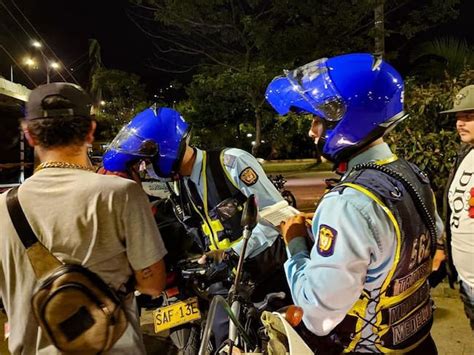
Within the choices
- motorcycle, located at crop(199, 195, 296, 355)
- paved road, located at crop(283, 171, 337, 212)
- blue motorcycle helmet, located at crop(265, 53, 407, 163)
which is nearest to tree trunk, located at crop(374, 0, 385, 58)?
paved road, located at crop(283, 171, 337, 212)

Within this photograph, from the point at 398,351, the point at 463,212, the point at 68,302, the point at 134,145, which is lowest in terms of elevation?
the point at 398,351

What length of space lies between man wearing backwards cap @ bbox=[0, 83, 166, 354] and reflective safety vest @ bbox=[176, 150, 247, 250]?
1.39 meters

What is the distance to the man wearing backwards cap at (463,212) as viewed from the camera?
9.93 ft

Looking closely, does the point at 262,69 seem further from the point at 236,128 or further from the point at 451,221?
the point at 451,221

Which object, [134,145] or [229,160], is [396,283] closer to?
[229,160]

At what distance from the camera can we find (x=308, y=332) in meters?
1.83

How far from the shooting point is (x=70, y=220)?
5.66 feet

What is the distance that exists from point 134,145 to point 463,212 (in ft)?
7.52

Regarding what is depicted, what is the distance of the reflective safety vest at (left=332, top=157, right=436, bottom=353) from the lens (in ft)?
5.49

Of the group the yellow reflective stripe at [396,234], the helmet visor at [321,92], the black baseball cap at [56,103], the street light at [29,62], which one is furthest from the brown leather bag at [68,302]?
the street light at [29,62]

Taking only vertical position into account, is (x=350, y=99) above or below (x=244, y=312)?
above

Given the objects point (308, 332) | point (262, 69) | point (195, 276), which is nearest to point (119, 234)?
point (308, 332)

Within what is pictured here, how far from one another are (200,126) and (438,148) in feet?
34.7

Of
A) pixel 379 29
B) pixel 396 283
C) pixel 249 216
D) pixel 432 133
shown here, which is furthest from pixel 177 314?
pixel 379 29
